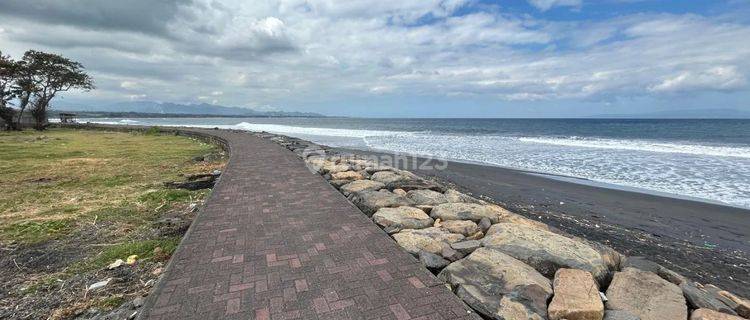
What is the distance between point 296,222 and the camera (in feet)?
16.9

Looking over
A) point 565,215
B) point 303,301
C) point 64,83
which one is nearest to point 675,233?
point 565,215

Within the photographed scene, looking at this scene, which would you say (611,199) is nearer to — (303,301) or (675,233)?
(675,233)

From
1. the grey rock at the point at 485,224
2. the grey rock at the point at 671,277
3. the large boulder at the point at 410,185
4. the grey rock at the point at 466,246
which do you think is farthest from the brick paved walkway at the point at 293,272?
the grey rock at the point at 671,277

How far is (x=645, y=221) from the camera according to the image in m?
8.06

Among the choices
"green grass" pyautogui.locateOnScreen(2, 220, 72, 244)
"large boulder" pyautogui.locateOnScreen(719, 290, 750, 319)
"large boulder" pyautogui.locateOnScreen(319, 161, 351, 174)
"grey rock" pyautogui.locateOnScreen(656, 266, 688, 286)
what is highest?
"large boulder" pyautogui.locateOnScreen(319, 161, 351, 174)

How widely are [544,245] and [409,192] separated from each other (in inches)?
128

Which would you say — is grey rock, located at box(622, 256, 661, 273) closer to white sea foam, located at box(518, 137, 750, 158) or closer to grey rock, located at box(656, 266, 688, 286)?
grey rock, located at box(656, 266, 688, 286)

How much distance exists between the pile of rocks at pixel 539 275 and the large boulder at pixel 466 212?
2 centimetres

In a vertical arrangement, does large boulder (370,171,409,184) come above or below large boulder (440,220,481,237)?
above

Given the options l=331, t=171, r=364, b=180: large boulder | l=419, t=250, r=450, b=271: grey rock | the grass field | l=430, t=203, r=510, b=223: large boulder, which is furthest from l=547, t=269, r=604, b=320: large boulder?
l=331, t=171, r=364, b=180: large boulder

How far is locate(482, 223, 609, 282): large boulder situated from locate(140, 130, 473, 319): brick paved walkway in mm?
1123

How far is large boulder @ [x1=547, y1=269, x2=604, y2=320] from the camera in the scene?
9.48ft

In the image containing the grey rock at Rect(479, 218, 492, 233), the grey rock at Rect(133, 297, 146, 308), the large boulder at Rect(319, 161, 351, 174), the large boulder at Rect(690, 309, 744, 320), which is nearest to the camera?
the large boulder at Rect(690, 309, 744, 320)

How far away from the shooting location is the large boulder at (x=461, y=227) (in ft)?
16.1
